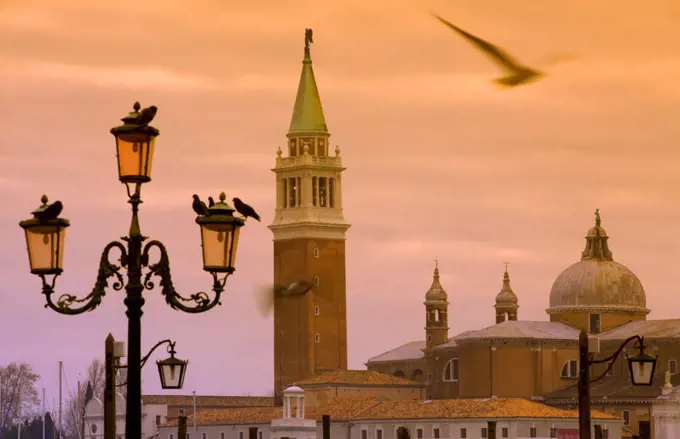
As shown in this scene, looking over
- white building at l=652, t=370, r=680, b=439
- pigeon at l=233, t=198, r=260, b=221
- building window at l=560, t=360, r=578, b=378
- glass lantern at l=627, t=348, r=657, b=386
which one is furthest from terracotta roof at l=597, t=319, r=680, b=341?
pigeon at l=233, t=198, r=260, b=221

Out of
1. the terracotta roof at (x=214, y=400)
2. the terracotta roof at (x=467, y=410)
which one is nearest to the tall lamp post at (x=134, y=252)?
the terracotta roof at (x=467, y=410)

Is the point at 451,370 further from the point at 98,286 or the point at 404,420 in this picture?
the point at 98,286

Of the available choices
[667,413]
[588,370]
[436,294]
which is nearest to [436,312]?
[436,294]

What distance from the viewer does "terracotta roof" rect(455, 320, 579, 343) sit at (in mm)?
115250

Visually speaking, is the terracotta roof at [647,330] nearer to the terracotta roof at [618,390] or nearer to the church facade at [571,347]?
the church facade at [571,347]

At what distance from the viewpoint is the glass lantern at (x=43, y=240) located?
1889cm

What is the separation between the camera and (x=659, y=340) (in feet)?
372

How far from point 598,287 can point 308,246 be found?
15943 mm

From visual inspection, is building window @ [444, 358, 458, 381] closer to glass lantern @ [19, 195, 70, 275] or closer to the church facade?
the church facade

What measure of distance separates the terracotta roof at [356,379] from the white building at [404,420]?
4.49ft

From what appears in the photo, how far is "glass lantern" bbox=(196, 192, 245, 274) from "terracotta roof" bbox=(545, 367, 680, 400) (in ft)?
301

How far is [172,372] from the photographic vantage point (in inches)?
1014

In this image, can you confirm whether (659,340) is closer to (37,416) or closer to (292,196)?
(292,196)

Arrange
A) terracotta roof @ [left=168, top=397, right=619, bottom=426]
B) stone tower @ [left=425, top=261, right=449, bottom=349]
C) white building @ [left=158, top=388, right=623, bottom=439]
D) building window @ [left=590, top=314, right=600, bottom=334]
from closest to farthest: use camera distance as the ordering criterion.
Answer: white building @ [left=158, top=388, right=623, bottom=439] → terracotta roof @ [left=168, top=397, right=619, bottom=426] → building window @ [left=590, top=314, right=600, bottom=334] → stone tower @ [left=425, top=261, right=449, bottom=349]
